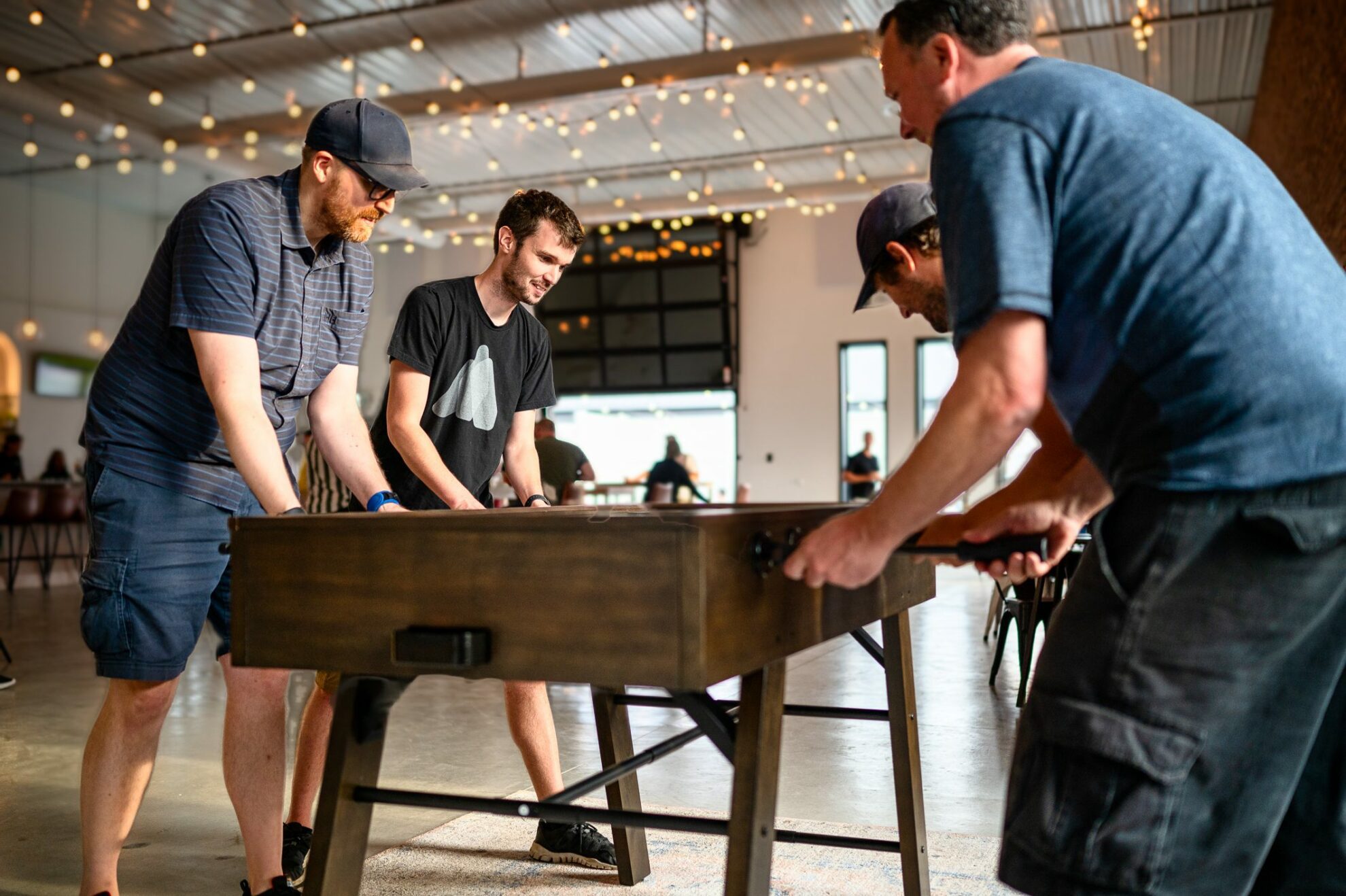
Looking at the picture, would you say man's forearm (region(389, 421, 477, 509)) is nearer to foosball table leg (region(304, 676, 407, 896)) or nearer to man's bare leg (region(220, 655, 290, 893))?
man's bare leg (region(220, 655, 290, 893))

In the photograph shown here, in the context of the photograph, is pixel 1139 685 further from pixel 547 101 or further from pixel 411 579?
pixel 547 101

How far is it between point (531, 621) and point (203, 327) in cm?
94

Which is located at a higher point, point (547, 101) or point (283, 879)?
point (547, 101)

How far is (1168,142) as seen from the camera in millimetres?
1202

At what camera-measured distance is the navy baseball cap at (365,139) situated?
2033 millimetres

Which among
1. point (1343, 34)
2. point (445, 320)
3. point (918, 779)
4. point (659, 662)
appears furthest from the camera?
point (1343, 34)

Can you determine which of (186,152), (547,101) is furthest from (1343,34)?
(186,152)

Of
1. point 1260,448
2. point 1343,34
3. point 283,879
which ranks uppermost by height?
point 1343,34

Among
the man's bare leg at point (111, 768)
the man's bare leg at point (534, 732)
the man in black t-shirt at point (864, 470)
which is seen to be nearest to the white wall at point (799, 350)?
the man in black t-shirt at point (864, 470)

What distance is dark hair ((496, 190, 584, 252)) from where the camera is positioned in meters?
2.73

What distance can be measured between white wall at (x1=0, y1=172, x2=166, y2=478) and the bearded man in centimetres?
1081

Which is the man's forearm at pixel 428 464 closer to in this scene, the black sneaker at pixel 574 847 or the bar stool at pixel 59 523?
the black sneaker at pixel 574 847

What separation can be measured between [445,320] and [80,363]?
36.3 ft

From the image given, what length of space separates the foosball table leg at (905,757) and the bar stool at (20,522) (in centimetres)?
952
